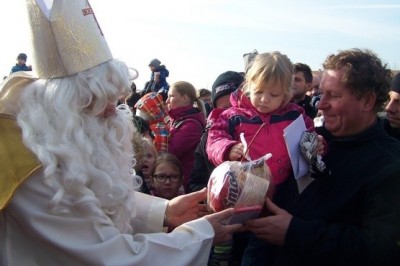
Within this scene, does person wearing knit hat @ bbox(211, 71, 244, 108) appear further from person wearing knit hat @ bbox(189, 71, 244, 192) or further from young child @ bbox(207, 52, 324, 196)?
young child @ bbox(207, 52, 324, 196)

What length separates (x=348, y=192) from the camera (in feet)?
6.77

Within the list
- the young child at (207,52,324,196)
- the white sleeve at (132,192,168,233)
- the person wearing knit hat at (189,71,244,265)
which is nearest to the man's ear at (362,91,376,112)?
the young child at (207,52,324,196)

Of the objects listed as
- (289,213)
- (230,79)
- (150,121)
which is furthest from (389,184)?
(150,121)

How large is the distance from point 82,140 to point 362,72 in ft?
4.38

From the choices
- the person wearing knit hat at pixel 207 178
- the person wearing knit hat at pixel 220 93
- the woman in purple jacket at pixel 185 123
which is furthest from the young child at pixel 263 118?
the woman in purple jacket at pixel 185 123

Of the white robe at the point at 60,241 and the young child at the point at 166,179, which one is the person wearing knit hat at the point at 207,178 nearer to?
the young child at the point at 166,179

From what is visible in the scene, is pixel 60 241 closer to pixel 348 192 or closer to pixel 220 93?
pixel 348 192

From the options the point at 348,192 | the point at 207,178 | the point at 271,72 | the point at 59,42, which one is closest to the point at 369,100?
the point at 348,192

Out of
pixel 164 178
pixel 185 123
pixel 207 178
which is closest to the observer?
pixel 207 178

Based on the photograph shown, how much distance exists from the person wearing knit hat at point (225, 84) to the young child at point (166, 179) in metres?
0.67

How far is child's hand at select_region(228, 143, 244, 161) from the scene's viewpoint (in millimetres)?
2363

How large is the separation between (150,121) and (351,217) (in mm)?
3393

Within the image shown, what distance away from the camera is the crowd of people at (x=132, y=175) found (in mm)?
1698

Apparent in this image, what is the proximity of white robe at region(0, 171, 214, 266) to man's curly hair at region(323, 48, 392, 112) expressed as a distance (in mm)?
1136
